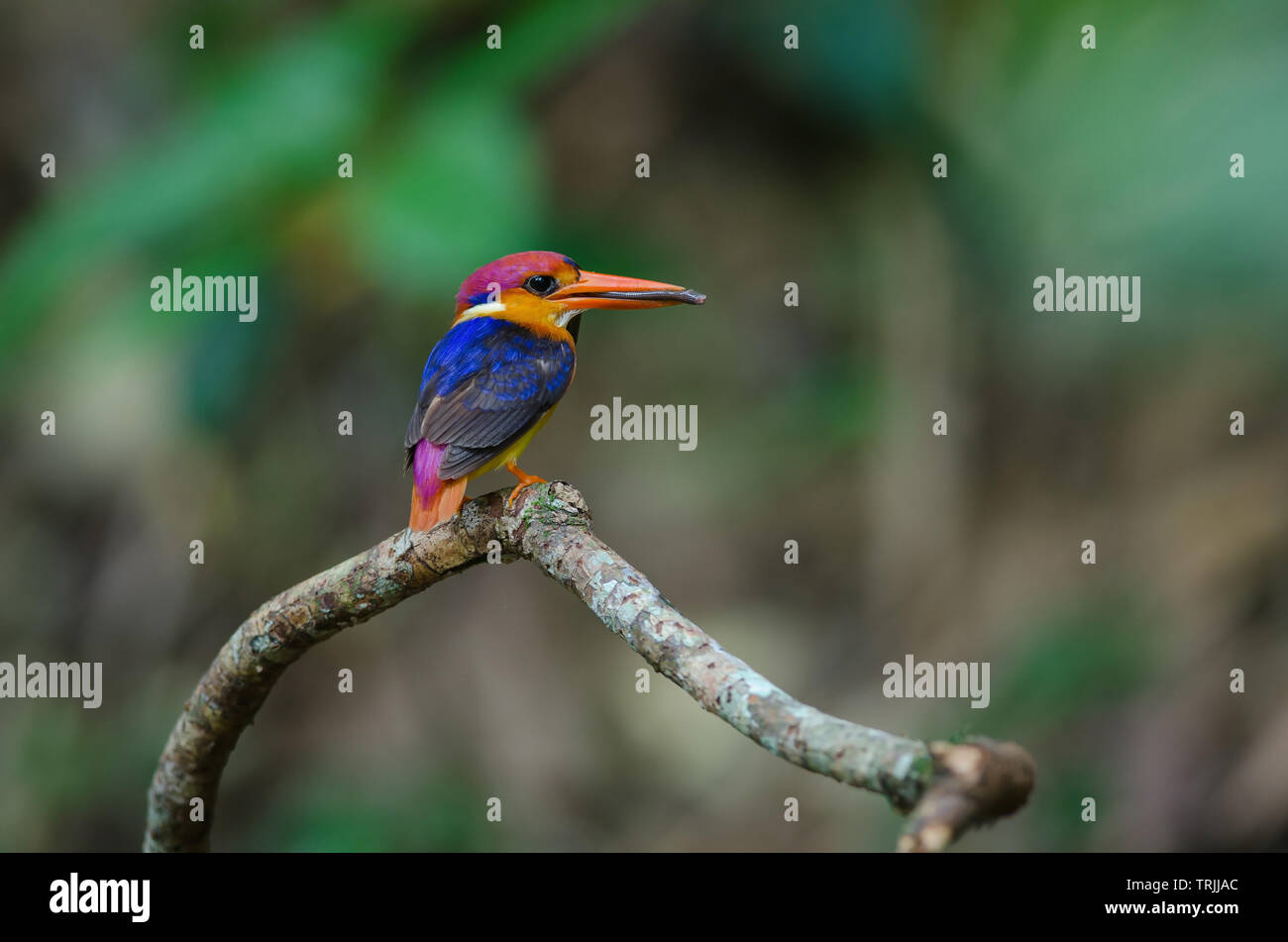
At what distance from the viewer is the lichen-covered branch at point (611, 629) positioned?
1.08 m

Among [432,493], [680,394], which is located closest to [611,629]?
[432,493]

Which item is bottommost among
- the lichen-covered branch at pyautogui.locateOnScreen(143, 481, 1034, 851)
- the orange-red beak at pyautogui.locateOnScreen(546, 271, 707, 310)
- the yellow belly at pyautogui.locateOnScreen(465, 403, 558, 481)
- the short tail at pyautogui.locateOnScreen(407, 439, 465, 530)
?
the lichen-covered branch at pyautogui.locateOnScreen(143, 481, 1034, 851)

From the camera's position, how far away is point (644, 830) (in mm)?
4578

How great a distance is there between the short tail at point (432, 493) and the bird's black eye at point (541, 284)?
475 millimetres

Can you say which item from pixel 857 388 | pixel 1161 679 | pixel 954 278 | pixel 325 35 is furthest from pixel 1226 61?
pixel 325 35

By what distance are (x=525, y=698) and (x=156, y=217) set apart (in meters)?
2.19

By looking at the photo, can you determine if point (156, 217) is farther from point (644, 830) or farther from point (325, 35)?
point (644, 830)

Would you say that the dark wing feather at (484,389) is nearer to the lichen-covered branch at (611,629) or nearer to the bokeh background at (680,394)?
the lichen-covered branch at (611,629)

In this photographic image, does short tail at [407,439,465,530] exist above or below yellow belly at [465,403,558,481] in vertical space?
below

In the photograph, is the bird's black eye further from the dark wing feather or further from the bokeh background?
the bokeh background

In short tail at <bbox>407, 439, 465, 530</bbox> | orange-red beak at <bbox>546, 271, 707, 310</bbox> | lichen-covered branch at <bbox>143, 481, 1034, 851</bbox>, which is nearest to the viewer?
lichen-covered branch at <bbox>143, 481, 1034, 851</bbox>

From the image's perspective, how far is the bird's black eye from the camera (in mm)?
2461

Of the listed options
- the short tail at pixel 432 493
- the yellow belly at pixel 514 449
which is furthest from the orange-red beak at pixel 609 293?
the short tail at pixel 432 493

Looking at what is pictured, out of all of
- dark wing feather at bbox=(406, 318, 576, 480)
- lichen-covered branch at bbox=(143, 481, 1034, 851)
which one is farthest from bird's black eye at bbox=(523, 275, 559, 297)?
lichen-covered branch at bbox=(143, 481, 1034, 851)
